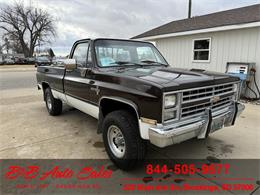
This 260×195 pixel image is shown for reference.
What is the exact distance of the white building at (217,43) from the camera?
7453 millimetres

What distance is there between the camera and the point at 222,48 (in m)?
8.45

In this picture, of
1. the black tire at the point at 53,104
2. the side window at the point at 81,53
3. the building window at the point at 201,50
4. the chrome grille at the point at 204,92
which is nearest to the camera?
the chrome grille at the point at 204,92

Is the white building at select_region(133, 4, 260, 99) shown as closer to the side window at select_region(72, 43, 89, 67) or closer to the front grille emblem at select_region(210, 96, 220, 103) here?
the front grille emblem at select_region(210, 96, 220, 103)

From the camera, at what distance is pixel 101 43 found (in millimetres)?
3625

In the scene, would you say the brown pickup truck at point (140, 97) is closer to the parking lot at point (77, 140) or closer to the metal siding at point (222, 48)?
the parking lot at point (77, 140)

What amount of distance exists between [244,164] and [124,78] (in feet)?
7.32

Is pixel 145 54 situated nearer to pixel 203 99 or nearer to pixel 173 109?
pixel 203 99

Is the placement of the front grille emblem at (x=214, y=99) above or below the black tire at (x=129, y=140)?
above

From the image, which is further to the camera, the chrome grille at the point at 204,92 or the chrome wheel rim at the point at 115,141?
the chrome wheel rim at the point at 115,141

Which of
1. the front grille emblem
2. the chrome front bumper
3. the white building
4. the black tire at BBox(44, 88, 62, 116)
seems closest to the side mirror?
the black tire at BBox(44, 88, 62, 116)

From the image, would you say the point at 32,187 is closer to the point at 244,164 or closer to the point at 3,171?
the point at 3,171

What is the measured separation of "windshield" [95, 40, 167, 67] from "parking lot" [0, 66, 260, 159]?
1547mm

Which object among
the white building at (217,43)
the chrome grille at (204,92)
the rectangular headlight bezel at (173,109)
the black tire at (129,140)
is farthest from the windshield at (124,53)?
the white building at (217,43)

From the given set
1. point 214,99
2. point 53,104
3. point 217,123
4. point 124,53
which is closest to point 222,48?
point 124,53
